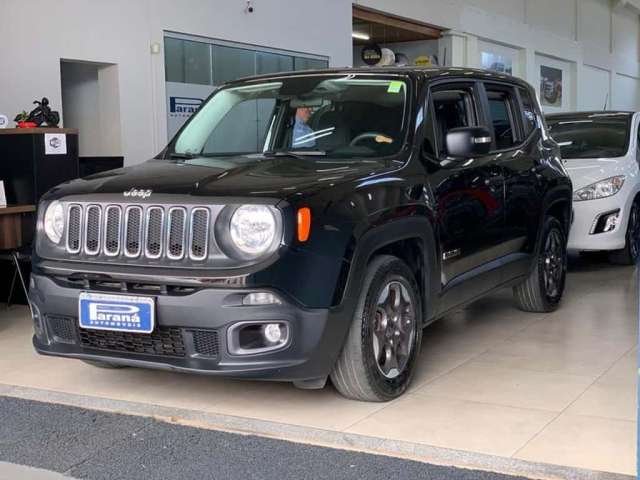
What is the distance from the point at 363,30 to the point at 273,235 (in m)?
16.3

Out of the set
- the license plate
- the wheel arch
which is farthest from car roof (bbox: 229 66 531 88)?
the license plate

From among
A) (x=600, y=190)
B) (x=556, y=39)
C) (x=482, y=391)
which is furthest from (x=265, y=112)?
(x=556, y=39)

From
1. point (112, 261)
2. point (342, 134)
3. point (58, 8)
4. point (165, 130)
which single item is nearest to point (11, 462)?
point (112, 261)

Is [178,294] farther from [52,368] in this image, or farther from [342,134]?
[52,368]

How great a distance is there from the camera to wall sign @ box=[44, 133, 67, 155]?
690cm

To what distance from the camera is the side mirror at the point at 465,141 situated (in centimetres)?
454

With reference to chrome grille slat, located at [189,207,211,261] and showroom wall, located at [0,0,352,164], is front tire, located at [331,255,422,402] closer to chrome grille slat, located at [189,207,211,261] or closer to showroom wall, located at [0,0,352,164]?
chrome grille slat, located at [189,207,211,261]

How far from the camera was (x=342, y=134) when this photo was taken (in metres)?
4.61

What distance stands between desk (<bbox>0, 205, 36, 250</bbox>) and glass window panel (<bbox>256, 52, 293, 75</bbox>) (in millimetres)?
7212

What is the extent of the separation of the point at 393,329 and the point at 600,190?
14.0 ft

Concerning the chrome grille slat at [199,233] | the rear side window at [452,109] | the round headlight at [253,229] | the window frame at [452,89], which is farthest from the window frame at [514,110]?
the chrome grille slat at [199,233]

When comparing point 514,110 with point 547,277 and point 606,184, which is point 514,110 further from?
point 606,184

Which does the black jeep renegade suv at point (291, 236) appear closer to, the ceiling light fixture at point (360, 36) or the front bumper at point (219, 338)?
the front bumper at point (219, 338)

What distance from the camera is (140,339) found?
3910 mm
